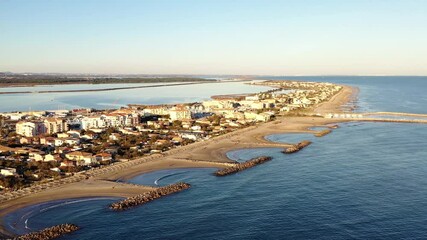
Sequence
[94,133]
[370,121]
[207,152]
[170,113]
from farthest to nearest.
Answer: [170,113] → [370,121] → [94,133] → [207,152]

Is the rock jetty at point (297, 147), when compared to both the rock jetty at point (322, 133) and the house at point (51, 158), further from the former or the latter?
the house at point (51, 158)

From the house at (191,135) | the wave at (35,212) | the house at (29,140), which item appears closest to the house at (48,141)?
the house at (29,140)

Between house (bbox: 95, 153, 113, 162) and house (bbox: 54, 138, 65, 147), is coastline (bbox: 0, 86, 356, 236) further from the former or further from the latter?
→ house (bbox: 54, 138, 65, 147)

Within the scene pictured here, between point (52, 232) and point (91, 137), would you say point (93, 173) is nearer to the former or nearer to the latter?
point (52, 232)

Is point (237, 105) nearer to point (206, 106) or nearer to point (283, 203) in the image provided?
point (206, 106)

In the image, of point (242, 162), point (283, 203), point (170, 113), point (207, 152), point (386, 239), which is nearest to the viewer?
point (386, 239)

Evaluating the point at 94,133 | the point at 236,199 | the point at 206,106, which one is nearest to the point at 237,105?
the point at 206,106

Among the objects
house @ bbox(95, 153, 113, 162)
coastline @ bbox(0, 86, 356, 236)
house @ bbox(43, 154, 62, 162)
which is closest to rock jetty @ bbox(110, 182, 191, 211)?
coastline @ bbox(0, 86, 356, 236)
